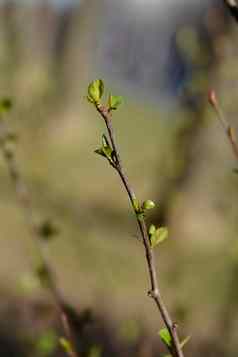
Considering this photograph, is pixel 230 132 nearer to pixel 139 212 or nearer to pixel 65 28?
pixel 139 212

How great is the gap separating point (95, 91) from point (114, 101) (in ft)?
0.11

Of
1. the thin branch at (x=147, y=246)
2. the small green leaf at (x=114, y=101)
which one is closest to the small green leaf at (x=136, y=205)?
the thin branch at (x=147, y=246)

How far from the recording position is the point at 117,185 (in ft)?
42.0

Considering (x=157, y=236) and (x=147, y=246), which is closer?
(x=147, y=246)

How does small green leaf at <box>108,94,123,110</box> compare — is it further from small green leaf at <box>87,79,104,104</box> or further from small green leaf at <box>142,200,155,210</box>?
small green leaf at <box>142,200,155,210</box>

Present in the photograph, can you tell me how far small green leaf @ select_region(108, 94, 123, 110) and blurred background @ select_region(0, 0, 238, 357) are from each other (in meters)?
0.20

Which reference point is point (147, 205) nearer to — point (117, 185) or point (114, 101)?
point (114, 101)

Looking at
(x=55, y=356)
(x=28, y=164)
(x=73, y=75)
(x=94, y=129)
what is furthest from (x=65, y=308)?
(x=94, y=129)

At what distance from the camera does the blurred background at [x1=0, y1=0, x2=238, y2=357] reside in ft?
15.0

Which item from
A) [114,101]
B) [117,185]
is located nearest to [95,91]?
[114,101]

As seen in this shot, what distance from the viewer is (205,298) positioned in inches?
231

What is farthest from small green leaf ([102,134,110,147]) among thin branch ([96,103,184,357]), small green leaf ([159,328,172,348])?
small green leaf ([159,328,172,348])

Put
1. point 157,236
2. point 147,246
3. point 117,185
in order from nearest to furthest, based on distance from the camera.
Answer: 1. point 147,246
2. point 157,236
3. point 117,185

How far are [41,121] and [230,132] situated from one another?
34.7ft
